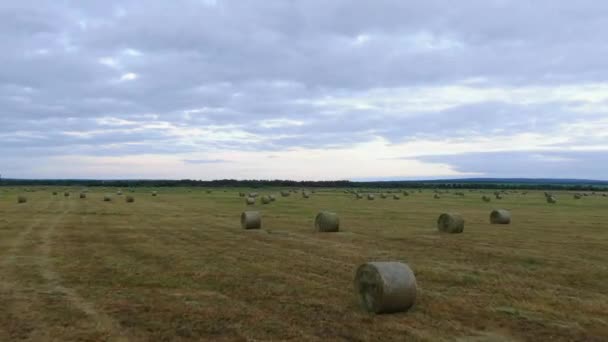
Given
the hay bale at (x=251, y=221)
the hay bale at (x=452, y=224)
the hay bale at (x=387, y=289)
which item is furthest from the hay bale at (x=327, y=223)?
the hay bale at (x=387, y=289)

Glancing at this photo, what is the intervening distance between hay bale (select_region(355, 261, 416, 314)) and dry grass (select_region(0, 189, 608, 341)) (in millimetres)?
213

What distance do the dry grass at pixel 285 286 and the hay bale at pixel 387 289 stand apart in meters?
0.21

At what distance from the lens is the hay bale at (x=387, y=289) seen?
9.95 m

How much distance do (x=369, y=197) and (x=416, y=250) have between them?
41.8 m

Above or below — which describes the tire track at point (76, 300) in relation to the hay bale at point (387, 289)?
below

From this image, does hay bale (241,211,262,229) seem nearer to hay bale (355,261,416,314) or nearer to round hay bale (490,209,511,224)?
round hay bale (490,209,511,224)

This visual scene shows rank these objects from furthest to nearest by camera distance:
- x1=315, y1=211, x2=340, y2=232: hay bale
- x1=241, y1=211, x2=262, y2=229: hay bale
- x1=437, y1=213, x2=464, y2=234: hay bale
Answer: x1=241, y1=211, x2=262, y2=229: hay bale < x1=315, y1=211, x2=340, y2=232: hay bale < x1=437, y1=213, x2=464, y2=234: hay bale

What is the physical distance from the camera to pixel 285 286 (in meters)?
12.1

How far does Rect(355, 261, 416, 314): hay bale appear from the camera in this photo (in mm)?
9953

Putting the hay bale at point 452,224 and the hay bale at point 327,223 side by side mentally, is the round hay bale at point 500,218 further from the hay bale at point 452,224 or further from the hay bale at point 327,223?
the hay bale at point 327,223

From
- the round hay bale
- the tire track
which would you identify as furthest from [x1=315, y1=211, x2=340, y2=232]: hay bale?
the tire track

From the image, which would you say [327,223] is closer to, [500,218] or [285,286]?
[500,218]

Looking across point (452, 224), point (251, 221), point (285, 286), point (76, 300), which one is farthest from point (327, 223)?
point (76, 300)

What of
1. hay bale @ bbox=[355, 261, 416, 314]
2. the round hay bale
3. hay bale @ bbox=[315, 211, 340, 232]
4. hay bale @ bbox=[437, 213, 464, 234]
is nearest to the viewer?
hay bale @ bbox=[355, 261, 416, 314]
